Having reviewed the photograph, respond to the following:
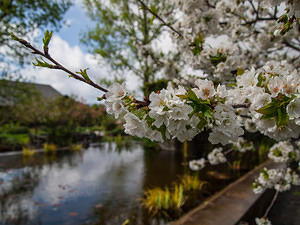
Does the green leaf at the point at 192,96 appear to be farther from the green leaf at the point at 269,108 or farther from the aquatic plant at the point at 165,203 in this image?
the aquatic plant at the point at 165,203

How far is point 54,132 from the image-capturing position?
10773mm

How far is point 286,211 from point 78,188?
398 cm

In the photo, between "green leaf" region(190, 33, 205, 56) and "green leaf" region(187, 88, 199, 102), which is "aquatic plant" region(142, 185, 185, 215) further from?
"green leaf" region(187, 88, 199, 102)

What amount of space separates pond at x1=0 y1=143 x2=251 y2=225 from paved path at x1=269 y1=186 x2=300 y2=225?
1713 mm

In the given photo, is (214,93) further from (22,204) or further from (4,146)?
(4,146)

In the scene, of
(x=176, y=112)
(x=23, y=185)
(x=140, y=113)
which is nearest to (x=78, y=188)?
(x=23, y=185)

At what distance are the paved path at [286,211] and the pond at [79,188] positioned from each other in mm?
1713

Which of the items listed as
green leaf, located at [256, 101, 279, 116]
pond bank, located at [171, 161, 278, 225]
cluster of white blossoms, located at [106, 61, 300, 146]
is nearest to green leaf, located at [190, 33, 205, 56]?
cluster of white blossoms, located at [106, 61, 300, 146]

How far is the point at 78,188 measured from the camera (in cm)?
457

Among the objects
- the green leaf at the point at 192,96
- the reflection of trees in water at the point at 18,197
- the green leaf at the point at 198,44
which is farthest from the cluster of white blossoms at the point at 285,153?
the reflection of trees in water at the point at 18,197

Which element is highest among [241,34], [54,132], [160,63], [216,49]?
[241,34]

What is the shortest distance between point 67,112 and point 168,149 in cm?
627

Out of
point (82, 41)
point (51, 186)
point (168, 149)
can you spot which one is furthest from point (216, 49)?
point (82, 41)

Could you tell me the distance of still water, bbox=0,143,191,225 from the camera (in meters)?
3.21
